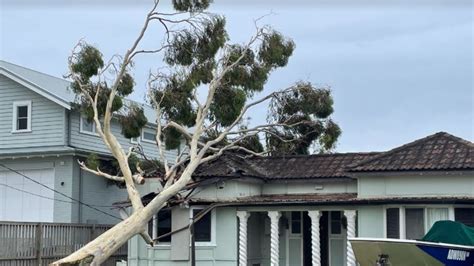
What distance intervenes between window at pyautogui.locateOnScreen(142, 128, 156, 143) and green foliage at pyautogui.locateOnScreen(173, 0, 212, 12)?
10.7 meters

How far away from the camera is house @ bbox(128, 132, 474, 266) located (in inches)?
816

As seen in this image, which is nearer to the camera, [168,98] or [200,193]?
[200,193]

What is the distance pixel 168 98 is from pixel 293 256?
21.2 ft

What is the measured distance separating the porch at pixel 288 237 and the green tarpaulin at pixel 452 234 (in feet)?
20.7

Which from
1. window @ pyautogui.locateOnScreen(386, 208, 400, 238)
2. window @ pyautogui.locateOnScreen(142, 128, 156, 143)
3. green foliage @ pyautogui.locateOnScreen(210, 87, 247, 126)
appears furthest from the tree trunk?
window @ pyautogui.locateOnScreen(142, 128, 156, 143)

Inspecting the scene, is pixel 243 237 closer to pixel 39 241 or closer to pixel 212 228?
pixel 212 228

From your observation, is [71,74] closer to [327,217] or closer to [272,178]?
[272,178]

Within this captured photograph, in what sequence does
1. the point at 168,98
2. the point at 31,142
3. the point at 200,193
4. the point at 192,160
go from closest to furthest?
the point at 192,160
the point at 200,193
the point at 168,98
the point at 31,142

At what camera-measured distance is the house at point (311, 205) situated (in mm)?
20734

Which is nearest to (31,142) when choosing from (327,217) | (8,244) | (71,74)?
(71,74)

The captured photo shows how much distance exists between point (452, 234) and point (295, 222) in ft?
29.6

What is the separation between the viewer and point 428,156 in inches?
841

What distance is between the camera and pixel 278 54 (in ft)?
82.9

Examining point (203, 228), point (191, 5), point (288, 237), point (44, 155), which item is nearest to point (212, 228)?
point (203, 228)
